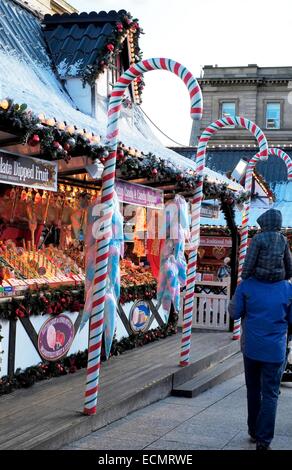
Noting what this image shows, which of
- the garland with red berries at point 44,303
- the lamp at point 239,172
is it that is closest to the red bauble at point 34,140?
the garland with red berries at point 44,303

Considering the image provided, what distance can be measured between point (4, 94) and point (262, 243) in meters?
2.76

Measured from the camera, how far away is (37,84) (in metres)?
9.10

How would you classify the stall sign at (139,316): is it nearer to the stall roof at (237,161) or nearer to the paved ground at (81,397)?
the paved ground at (81,397)

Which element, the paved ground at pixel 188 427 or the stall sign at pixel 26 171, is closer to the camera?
the paved ground at pixel 188 427

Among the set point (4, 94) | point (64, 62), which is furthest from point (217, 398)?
point (64, 62)

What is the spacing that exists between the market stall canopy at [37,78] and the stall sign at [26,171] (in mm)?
538

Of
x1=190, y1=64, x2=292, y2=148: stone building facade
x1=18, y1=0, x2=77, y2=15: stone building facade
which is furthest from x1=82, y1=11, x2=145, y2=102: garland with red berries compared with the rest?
x1=190, y1=64, x2=292, y2=148: stone building facade

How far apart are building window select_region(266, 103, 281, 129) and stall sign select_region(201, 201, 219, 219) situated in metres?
43.4

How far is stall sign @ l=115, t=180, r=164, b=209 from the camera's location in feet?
29.1

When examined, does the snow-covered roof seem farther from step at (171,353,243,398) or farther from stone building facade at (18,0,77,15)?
step at (171,353,243,398)

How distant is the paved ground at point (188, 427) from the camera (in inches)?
235

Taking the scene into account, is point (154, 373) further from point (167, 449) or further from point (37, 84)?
point (37, 84)

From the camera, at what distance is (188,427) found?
261 inches

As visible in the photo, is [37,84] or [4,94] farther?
[37,84]
